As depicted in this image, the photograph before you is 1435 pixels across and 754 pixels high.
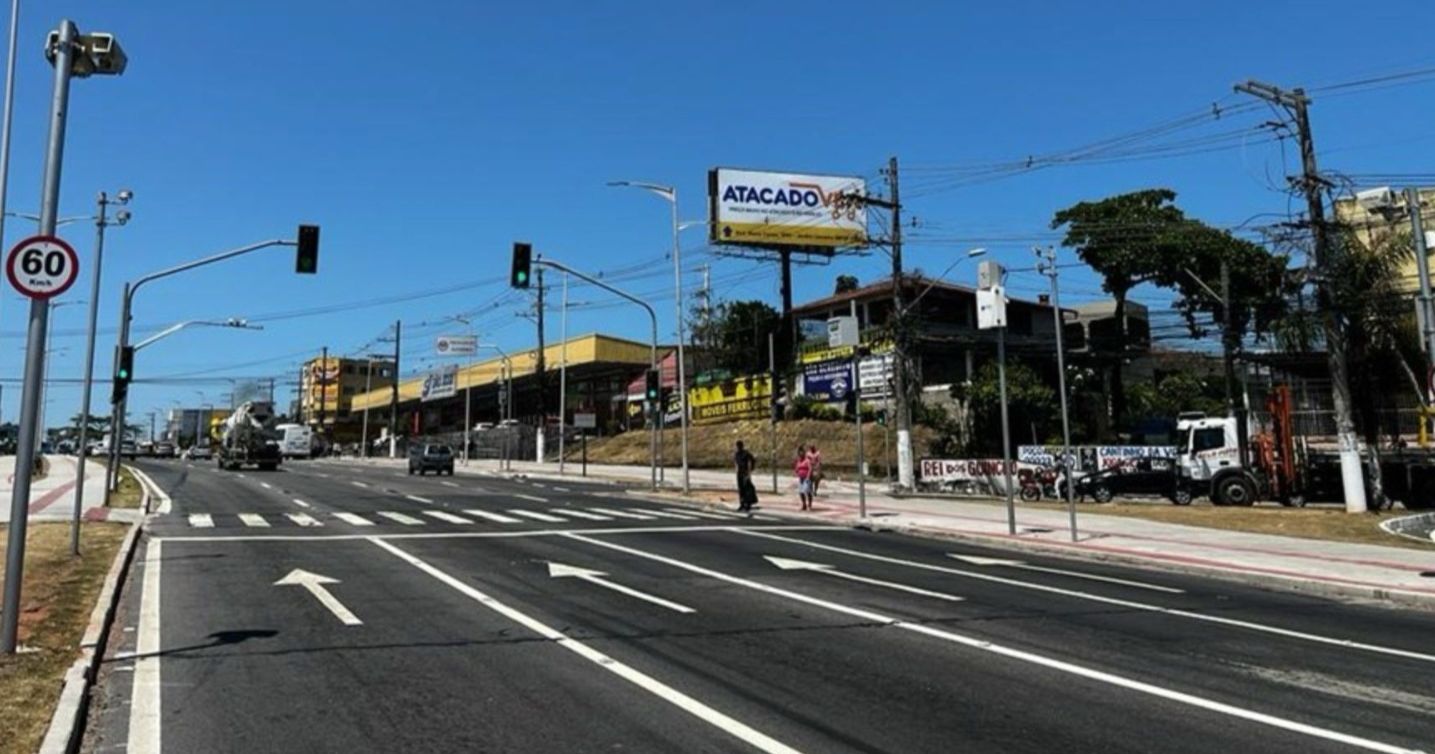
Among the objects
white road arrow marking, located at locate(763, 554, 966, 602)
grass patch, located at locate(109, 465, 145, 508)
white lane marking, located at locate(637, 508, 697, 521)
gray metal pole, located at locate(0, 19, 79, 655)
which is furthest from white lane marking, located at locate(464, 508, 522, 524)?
gray metal pole, located at locate(0, 19, 79, 655)

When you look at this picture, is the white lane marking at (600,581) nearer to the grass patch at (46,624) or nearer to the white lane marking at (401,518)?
the grass patch at (46,624)

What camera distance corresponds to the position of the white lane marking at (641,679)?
6.17 m

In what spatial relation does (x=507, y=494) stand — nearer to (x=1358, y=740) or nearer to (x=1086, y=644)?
(x=1086, y=644)

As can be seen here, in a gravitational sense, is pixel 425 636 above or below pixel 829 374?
below

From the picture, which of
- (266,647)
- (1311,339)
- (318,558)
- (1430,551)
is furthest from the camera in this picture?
(1311,339)

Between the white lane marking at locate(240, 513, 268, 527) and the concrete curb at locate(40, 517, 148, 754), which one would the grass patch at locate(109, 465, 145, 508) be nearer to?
the white lane marking at locate(240, 513, 268, 527)

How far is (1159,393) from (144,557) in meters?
59.6

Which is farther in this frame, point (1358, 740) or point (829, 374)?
point (829, 374)

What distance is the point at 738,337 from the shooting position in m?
66.5

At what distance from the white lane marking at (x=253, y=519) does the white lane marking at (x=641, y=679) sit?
36.5ft

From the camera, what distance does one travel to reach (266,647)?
352 inches

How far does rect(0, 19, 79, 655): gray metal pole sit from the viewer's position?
26.2ft

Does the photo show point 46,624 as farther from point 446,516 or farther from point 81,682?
point 446,516

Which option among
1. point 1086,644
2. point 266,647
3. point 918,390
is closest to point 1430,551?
point 1086,644
